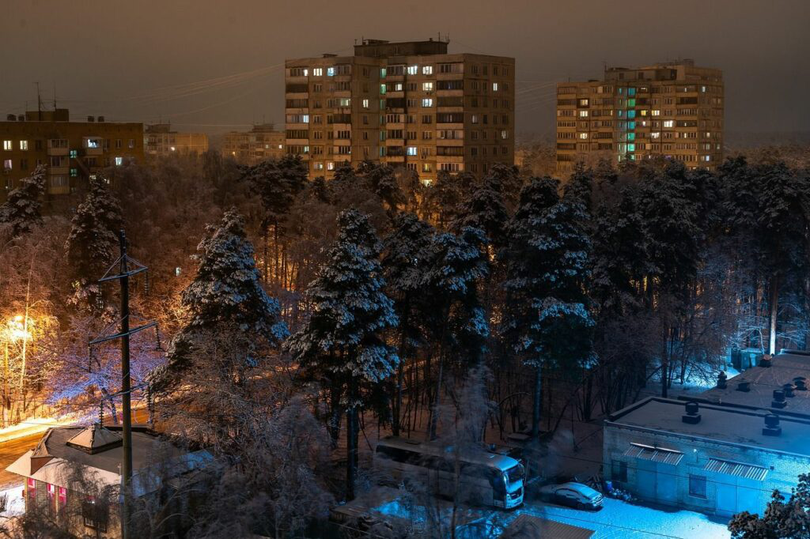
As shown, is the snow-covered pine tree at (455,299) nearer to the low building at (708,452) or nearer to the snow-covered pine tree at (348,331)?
the snow-covered pine tree at (348,331)

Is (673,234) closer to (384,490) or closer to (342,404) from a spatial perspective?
→ (342,404)

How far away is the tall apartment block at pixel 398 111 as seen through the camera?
91.5 meters

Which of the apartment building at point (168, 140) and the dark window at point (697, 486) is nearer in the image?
the dark window at point (697, 486)

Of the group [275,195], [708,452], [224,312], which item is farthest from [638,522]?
[275,195]

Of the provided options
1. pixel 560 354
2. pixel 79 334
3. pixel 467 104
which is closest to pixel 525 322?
pixel 560 354

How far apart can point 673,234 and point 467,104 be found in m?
Answer: 52.7

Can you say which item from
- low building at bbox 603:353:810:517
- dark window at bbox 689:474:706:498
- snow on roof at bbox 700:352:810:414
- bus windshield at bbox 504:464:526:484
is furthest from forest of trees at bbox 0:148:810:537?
dark window at bbox 689:474:706:498

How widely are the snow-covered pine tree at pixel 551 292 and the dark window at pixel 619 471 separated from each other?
11.4 feet

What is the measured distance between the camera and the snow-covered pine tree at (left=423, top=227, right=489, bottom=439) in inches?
1219

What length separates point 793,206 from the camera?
4784 centimetres

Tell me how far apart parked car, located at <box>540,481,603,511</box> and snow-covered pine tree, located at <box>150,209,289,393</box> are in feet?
31.8

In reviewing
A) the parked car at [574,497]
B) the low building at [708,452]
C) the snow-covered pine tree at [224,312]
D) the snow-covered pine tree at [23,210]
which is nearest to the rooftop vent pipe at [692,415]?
the low building at [708,452]

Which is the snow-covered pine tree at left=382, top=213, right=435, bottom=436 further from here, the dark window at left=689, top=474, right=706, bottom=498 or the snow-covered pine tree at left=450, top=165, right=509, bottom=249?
the dark window at left=689, top=474, right=706, bottom=498

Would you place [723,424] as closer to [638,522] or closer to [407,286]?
[638,522]
